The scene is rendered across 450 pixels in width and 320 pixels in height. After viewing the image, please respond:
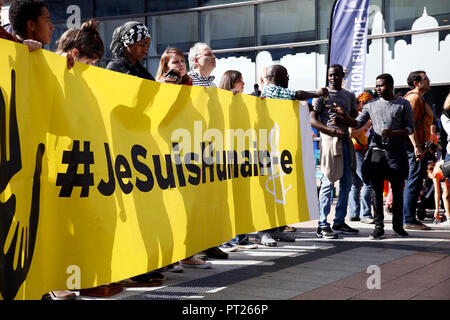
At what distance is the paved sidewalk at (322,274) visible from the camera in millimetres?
→ 4742

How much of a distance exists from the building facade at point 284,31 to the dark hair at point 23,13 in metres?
10.9

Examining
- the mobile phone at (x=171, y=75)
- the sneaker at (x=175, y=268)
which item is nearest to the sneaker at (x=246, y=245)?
the sneaker at (x=175, y=268)

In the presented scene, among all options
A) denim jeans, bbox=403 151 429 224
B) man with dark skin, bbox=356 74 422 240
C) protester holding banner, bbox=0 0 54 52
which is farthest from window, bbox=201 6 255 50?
protester holding banner, bbox=0 0 54 52

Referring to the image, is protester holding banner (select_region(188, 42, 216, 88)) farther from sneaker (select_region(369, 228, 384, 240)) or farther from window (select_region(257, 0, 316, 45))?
window (select_region(257, 0, 316, 45))

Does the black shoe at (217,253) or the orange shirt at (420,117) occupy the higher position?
the orange shirt at (420,117)

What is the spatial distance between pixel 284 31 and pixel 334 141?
11.1 metres

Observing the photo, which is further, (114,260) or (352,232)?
(352,232)

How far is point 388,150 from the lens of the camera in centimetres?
762

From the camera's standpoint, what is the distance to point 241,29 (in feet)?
62.8

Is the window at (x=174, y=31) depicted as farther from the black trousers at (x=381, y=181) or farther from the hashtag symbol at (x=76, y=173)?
the hashtag symbol at (x=76, y=173)

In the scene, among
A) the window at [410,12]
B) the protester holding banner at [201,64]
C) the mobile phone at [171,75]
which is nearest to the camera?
the mobile phone at [171,75]

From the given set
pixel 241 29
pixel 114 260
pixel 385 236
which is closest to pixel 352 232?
pixel 385 236

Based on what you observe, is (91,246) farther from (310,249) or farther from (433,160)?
(433,160)

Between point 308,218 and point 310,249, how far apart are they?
453 millimetres
